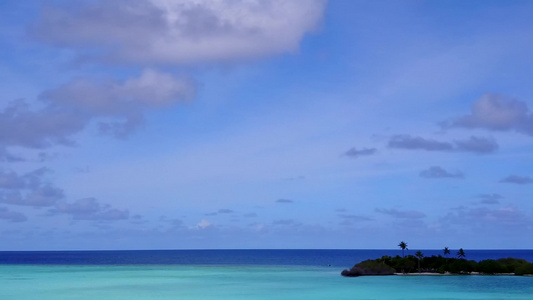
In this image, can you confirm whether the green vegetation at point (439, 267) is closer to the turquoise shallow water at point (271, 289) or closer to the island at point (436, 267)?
the island at point (436, 267)

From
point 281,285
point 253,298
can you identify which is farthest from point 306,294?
point 281,285

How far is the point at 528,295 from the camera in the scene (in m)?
74.5

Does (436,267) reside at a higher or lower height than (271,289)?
higher

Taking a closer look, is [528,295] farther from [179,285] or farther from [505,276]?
[179,285]

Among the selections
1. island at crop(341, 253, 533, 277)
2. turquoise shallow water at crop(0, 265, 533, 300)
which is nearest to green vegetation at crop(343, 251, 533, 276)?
island at crop(341, 253, 533, 277)

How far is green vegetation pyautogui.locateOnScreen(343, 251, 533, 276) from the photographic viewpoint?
383ft

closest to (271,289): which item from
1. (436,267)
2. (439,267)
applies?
(439,267)

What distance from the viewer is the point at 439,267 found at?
121 metres

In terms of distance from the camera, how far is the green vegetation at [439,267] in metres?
117

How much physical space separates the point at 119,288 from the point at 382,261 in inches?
2276

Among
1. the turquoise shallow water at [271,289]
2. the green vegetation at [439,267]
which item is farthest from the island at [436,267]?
the turquoise shallow water at [271,289]

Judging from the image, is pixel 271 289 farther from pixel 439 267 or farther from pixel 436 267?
pixel 436 267

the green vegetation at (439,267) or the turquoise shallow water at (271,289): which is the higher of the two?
the green vegetation at (439,267)

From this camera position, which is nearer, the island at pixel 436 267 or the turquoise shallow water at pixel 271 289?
the turquoise shallow water at pixel 271 289
